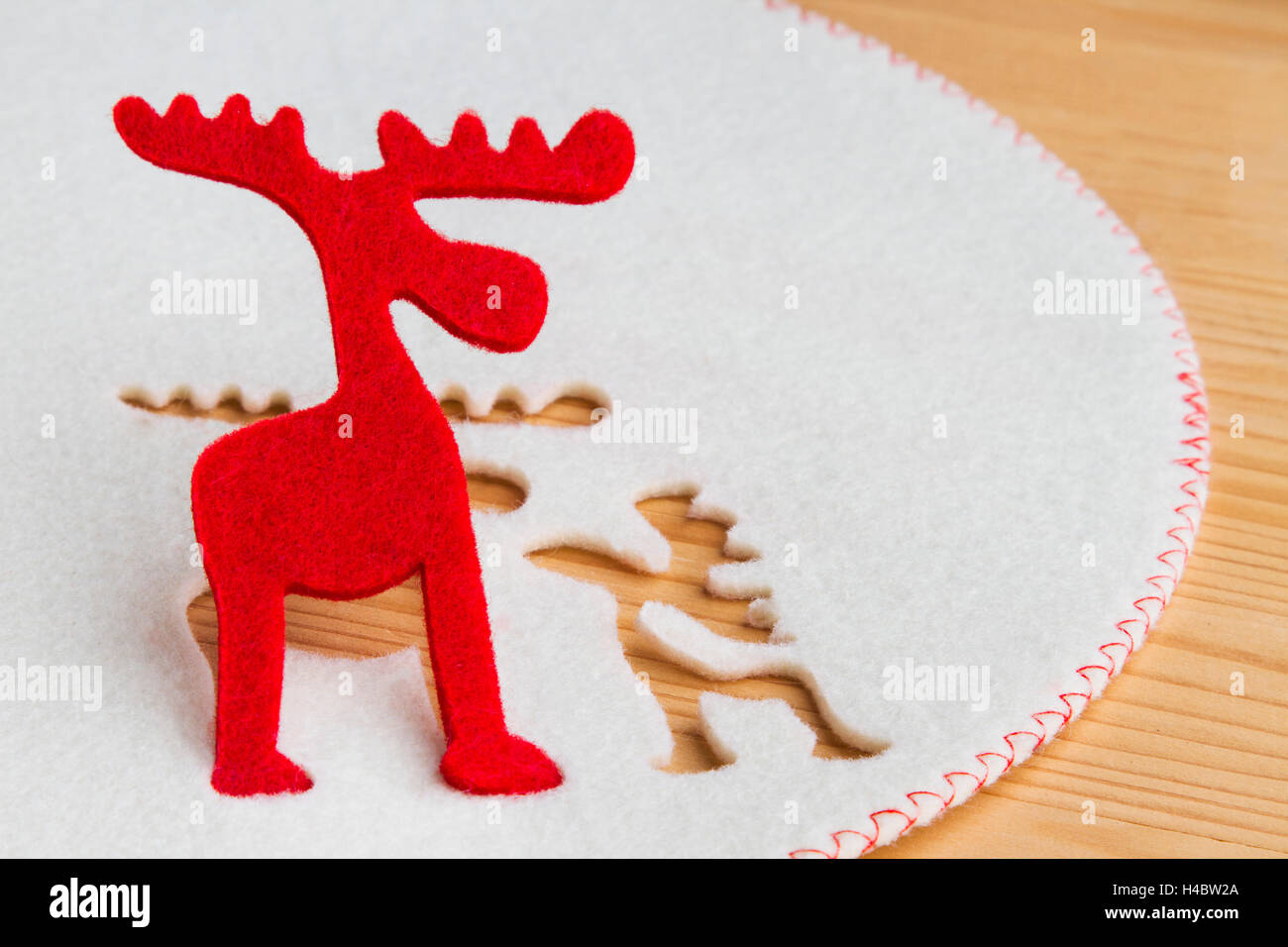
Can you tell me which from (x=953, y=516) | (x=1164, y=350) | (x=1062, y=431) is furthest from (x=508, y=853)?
(x=1164, y=350)

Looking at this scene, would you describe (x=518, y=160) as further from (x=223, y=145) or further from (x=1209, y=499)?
(x=1209, y=499)

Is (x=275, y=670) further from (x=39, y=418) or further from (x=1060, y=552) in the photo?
(x=1060, y=552)

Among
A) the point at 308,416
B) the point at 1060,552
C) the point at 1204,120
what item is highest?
the point at 1204,120

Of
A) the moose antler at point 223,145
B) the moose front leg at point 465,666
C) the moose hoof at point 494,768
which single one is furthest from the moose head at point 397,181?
the moose hoof at point 494,768

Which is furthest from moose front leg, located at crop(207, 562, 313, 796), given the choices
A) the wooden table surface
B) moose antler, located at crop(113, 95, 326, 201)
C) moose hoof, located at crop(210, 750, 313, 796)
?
moose antler, located at crop(113, 95, 326, 201)

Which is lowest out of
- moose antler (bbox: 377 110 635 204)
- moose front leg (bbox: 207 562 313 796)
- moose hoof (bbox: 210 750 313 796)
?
moose hoof (bbox: 210 750 313 796)

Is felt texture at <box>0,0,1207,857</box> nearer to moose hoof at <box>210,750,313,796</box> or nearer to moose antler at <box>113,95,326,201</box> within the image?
moose hoof at <box>210,750,313,796</box>
